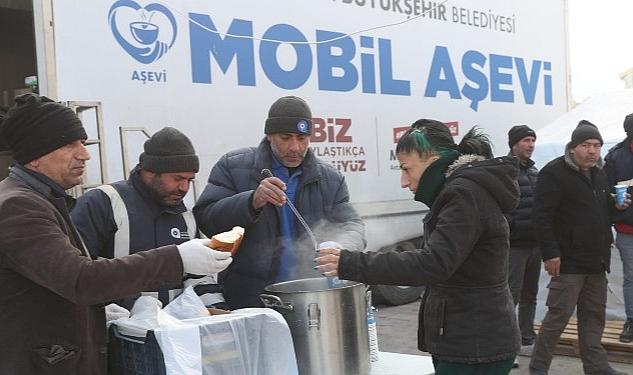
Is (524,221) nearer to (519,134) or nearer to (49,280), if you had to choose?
(519,134)

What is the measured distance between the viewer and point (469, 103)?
806 cm

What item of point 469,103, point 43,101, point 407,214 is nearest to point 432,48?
point 469,103

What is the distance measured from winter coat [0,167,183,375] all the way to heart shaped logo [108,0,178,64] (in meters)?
2.92

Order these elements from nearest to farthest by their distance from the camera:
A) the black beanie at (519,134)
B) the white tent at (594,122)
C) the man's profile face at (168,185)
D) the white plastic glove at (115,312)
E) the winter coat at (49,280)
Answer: the winter coat at (49,280)
the white plastic glove at (115,312)
the man's profile face at (168,185)
the black beanie at (519,134)
the white tent at (594,122)

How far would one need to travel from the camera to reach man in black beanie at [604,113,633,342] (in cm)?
546

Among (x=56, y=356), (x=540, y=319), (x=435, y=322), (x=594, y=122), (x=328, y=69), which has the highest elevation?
(x=328, y=69)

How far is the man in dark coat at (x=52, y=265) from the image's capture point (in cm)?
188

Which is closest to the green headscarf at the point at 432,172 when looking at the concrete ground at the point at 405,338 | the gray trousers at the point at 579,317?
the gray trousers at the point at 579,317

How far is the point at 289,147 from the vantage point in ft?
10.3

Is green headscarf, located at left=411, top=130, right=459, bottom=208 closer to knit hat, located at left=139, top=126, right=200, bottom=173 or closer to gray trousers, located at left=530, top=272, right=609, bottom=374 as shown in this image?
knit hat, located at left=139, top=126, right=200, bottom=173

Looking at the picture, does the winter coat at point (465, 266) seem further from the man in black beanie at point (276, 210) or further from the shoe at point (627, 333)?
the shoe at point (627, 333)

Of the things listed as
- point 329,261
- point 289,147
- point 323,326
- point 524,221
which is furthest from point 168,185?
point 524,221

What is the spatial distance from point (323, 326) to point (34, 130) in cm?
112

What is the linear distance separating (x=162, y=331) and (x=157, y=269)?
0.64 ft
